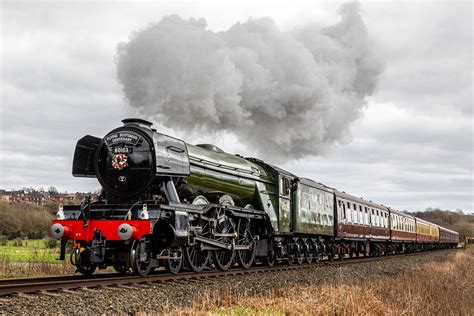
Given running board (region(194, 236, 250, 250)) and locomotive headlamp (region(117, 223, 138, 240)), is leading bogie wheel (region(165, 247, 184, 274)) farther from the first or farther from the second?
locomotive headlamp (region(117, 223, 138, 240))

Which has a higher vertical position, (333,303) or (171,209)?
(171,209)

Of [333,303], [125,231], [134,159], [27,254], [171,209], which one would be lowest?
[333,303]

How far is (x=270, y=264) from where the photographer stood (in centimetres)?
1658

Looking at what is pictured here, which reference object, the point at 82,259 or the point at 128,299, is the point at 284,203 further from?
the point at 128,299

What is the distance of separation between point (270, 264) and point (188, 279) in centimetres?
666

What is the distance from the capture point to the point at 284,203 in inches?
661

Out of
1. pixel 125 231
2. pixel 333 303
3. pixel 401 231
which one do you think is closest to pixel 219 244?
pixel 125 231

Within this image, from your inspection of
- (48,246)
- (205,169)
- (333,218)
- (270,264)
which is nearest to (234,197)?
(205,169)

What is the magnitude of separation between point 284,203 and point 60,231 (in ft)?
26.7

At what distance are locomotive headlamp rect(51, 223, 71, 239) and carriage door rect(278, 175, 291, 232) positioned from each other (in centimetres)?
756

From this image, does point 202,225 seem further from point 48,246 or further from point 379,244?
point 48,246

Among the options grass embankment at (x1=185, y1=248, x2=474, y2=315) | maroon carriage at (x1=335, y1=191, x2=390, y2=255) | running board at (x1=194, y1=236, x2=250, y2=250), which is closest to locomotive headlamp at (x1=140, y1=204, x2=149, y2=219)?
running board at (x1=194, y1=236, x2=250, y2=250)

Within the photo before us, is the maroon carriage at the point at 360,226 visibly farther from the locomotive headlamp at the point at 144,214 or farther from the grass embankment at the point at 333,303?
the locomotive headlamp at the point at 144,214

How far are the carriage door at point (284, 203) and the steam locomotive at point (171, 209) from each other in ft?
0.10
